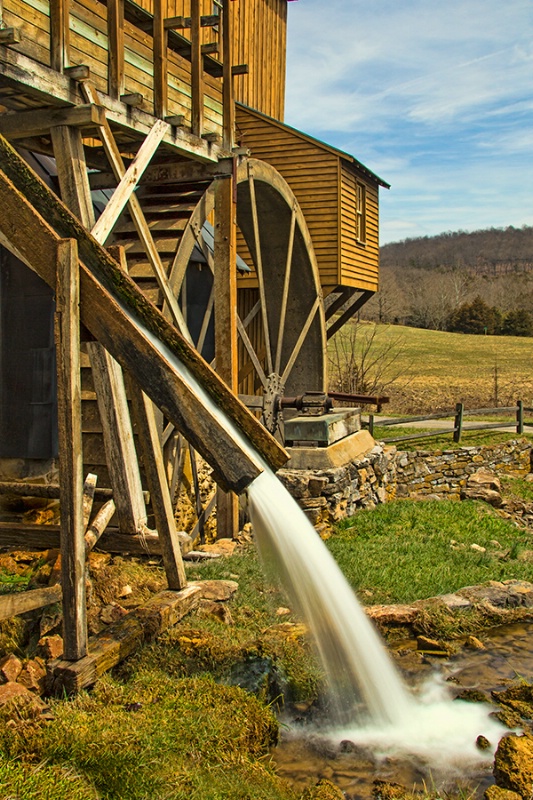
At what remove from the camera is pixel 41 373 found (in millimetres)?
6664

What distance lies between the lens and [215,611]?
14.6 ft

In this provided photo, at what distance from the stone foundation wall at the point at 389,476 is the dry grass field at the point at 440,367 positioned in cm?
486

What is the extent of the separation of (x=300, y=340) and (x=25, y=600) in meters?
→ 7.77

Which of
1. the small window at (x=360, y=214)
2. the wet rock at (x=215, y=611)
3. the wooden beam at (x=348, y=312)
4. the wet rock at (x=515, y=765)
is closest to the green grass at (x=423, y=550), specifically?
the wet rock at (x=215, y=611)

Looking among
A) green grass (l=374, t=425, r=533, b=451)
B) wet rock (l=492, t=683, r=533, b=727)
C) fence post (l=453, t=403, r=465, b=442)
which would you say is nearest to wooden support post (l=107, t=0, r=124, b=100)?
wet rock (l=492, t=683, r=533, b=727)

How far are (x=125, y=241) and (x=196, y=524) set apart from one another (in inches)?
121

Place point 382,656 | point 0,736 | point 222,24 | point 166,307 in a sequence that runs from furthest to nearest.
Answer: point 222,24 < point 166,307 < point 382,656 < point 0,736

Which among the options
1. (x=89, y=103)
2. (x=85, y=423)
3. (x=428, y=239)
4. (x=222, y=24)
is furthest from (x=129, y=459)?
(x=428, y=239)

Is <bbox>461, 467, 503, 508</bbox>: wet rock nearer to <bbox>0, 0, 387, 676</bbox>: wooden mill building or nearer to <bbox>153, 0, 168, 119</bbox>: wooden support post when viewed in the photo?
<bbox>0, 0, 387, 676</bbox>: wooden mill building

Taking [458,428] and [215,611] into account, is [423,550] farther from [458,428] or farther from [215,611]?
[458,428]

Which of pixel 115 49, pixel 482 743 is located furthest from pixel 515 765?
pixel 115 49

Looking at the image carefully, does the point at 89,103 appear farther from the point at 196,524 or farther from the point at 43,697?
the point at 196,524

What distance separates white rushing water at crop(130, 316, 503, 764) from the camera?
322cm

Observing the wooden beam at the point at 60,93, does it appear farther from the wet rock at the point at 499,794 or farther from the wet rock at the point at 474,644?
the wet rock at the point at 499,794
